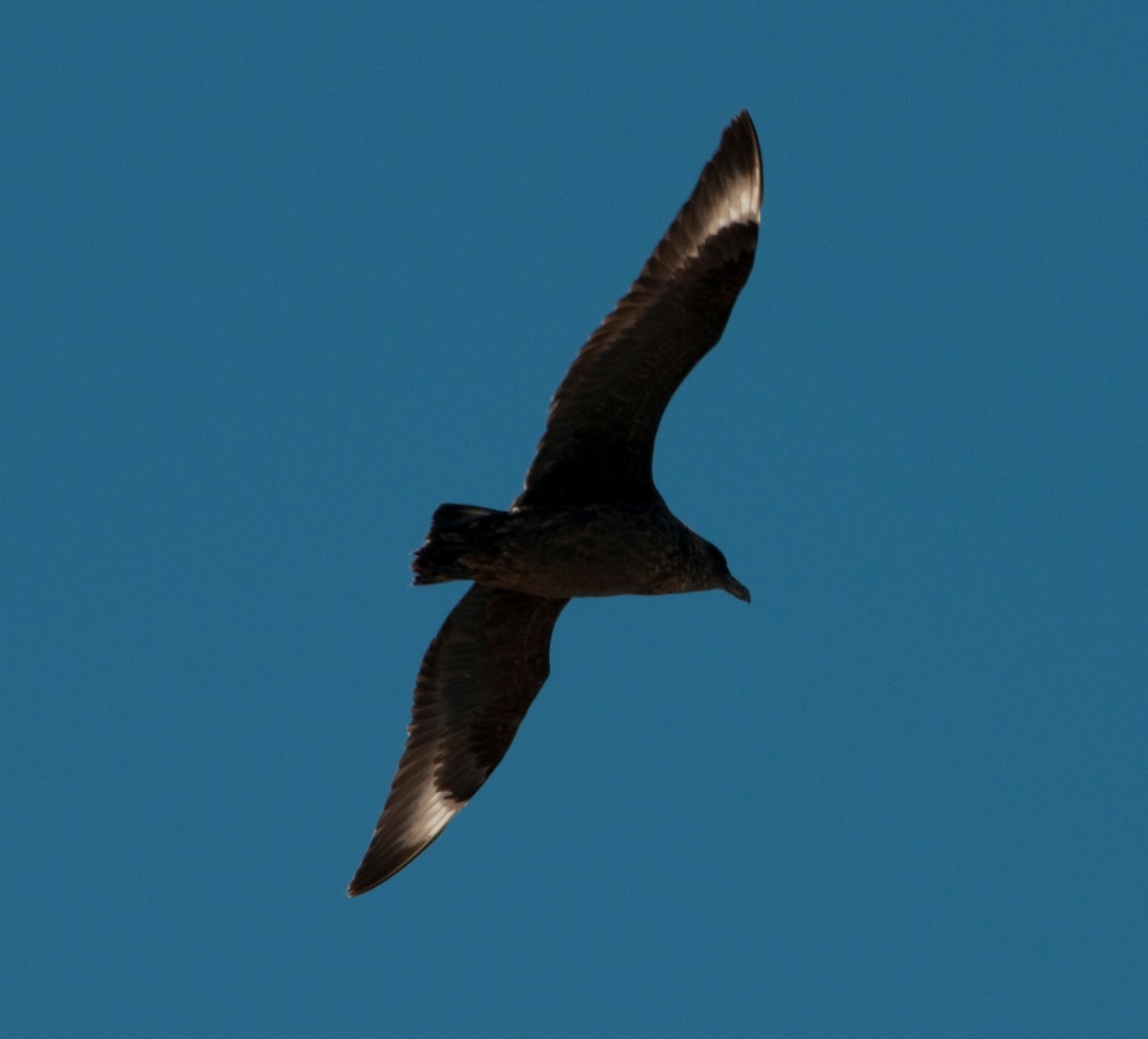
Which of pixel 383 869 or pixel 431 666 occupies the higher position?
pixel 431 666

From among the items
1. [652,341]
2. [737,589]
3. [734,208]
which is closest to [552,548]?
[652,341]

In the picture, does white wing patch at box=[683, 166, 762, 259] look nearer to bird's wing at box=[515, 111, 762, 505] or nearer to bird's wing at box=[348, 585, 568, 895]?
bird's wing at box=[515, 111, 762, 505]

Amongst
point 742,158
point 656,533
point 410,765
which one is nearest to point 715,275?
point 742,158

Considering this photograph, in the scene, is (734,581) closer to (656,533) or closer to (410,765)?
(656,533)

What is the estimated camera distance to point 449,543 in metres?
10.2

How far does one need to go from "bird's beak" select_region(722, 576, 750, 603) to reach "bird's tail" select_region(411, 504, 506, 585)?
4.98 feet

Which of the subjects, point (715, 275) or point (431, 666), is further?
point (431, 666)

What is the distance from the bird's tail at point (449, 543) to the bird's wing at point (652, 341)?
1.18ft

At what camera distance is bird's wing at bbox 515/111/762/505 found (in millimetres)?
10070

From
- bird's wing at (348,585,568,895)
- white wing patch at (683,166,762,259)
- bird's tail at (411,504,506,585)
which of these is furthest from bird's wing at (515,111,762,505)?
bird's wing at (348,585,568,895)

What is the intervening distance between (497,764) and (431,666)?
706 millimetres

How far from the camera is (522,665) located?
36.2 ft

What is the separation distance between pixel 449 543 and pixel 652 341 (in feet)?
4.63

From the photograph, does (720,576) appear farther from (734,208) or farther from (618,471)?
(734,208)
